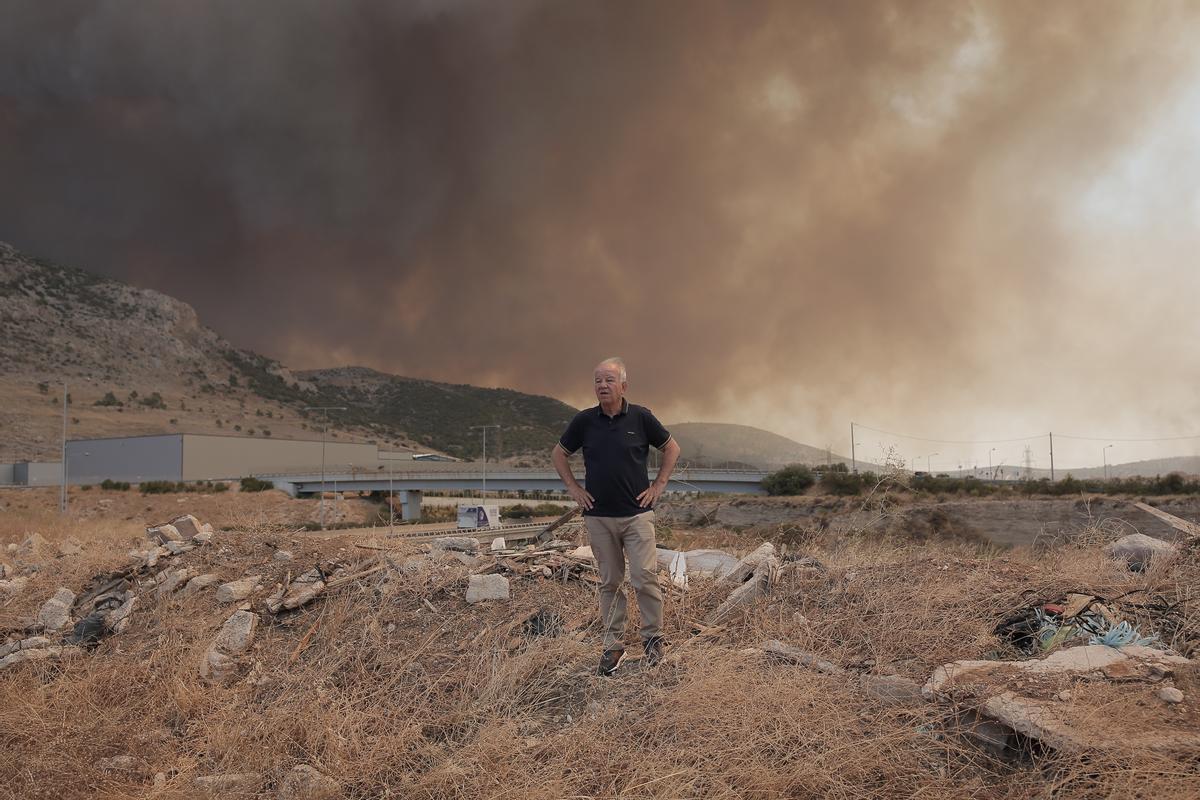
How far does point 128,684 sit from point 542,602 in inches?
149

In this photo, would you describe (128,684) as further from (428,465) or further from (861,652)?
(428,465)

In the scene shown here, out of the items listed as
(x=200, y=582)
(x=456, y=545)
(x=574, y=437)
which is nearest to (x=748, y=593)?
(x=574, y=437)

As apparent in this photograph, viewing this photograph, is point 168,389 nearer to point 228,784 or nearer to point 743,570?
point 743,570

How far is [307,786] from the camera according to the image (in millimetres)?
4379

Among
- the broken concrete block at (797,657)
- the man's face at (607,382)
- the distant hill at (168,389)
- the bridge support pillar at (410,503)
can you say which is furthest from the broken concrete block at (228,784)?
the distant hill at (168,389)

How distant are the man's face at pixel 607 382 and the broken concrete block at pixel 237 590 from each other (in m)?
5.17

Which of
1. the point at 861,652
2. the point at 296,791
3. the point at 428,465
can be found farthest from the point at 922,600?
the point at 428,465

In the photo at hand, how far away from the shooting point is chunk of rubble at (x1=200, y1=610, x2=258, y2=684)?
6586mm

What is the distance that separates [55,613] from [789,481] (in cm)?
6106

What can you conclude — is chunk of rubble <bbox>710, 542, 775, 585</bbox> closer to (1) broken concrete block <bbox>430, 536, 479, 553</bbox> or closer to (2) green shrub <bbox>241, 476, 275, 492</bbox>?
(1) broken concrete block <bbox>430, 536, 479, 553</bbox>

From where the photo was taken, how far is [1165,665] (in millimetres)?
4691

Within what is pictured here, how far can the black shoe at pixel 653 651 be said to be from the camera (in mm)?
5762

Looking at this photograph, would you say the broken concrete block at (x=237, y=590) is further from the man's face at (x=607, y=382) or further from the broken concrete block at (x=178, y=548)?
the man's face at (x=607, y=382)

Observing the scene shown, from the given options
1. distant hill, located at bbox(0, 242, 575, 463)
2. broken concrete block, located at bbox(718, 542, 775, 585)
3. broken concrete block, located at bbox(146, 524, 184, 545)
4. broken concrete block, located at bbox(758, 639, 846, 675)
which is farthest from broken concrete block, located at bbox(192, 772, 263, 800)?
distant hill, located at bbox(0, 242, 575, 463)
